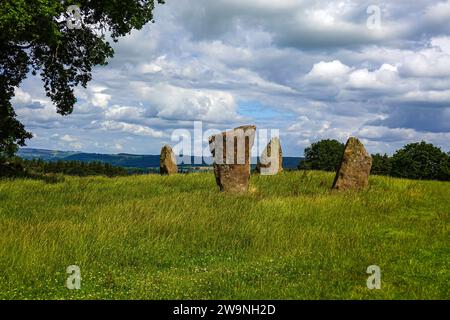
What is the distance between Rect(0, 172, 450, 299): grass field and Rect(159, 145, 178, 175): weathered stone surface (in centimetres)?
1467

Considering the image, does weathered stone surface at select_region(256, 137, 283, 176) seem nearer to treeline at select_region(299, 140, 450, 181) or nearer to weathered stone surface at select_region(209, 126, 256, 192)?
weathered stone surface at select_region(209, 126, 256, 192)

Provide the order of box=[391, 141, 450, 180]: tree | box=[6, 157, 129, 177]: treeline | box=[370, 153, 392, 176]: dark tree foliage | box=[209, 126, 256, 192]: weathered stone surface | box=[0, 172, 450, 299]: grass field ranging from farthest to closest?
box=[370, 153, 392, 176]: dark tree foliage, box=[391, 141, 450, 180]: tree, box=[6, 157, 129, 177]: treeline, box=[209, 126, 256, 192]: weathered stone surface, box=[0, 172, 450, 299]: grass field

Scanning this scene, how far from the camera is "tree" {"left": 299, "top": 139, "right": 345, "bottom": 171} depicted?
66500mm

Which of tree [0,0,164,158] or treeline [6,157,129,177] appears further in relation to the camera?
treeline [6,157,129,177]

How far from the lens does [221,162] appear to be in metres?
23.2

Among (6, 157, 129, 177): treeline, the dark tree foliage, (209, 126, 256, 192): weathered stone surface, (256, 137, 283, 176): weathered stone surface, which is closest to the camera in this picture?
(209, 126, 256, 192): weathered stone surface

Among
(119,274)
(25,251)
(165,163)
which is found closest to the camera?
(119,274)

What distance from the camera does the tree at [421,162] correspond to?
58781mm

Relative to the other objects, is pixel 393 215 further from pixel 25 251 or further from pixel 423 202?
pixel 25 251

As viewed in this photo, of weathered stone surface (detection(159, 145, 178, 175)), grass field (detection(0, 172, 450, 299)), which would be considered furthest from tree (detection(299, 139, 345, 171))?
grass field (detection(0, 172, 450, 299))

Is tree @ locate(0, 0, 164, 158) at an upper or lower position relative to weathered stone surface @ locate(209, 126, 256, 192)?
upper

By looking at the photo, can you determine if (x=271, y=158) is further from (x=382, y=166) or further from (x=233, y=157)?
(x=382, y=166)

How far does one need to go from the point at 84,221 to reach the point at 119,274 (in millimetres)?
5054
